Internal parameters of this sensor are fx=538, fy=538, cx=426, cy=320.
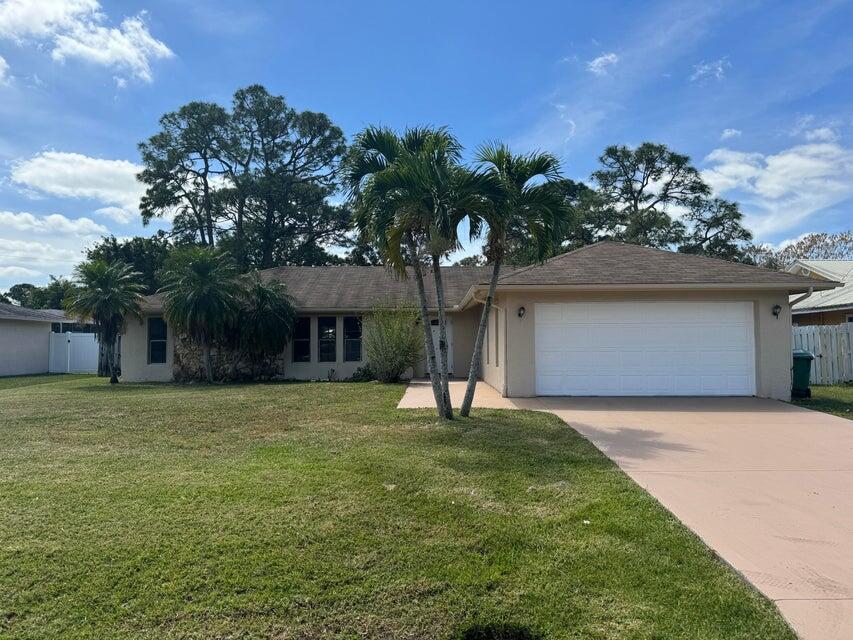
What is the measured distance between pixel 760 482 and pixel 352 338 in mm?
13731

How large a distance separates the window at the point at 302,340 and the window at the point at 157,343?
454 centimetres

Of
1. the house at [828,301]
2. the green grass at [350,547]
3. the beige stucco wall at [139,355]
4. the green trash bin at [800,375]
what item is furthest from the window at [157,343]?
the house at [828,301]

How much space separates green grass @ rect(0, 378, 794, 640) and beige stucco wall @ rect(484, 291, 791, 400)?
4.75 meters

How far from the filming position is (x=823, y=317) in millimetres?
20234

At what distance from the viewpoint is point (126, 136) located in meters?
15.3

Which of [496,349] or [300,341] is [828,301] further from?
[300,341]

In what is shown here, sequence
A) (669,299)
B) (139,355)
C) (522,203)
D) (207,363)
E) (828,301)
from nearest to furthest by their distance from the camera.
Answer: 1. (522,203)
2. (669,299)
3. (207,363)
4. (139,355)
5. (828,301)

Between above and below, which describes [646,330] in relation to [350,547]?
above

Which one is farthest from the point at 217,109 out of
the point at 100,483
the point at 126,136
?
the point at 100,483

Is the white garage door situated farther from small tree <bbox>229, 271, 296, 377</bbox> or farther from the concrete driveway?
small tree <bbox>229, 271, 296, 377</bbox>

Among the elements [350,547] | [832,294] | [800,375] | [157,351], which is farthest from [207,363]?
[832,294]

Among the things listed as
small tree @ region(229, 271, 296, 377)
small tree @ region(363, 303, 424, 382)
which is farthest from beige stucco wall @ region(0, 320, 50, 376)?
small tree @ region(363, 303, 424, 382)

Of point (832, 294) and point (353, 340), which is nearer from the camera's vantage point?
point (353, 340)

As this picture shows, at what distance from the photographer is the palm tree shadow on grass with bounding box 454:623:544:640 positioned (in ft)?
9.29
